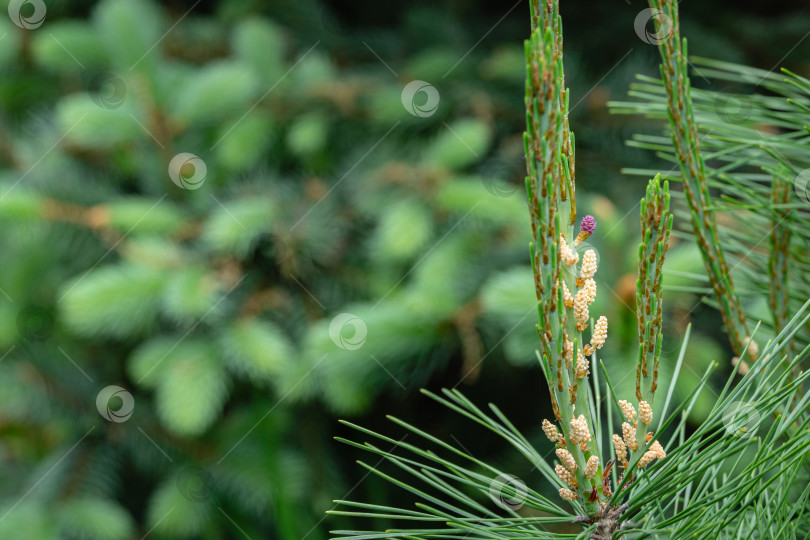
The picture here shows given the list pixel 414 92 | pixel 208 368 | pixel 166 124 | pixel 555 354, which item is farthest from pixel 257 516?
pixel 555 354

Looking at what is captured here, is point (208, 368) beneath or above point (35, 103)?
beneath

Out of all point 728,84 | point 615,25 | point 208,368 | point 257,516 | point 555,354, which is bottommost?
point 257,516

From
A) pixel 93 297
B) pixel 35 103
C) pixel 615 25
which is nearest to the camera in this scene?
pixel 93 297

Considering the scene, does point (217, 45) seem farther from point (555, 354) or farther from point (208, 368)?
point (555, 354)

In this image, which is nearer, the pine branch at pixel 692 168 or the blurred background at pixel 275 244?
the pine branch at pixel 692 168

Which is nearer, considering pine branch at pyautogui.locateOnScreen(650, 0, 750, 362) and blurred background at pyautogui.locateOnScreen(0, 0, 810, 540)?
pine branch at pyautogui.locateOnScreen(650, 0, 750, 362)

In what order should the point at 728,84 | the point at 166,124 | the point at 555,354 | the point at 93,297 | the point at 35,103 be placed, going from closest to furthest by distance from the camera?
the point at 555,354 → the point at 93,297 → the point at 166,124 → the point at 728,84 → the point at 35,103

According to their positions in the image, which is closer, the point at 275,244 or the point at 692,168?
the point at 692,168

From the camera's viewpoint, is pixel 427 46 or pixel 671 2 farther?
pixel 427 46
